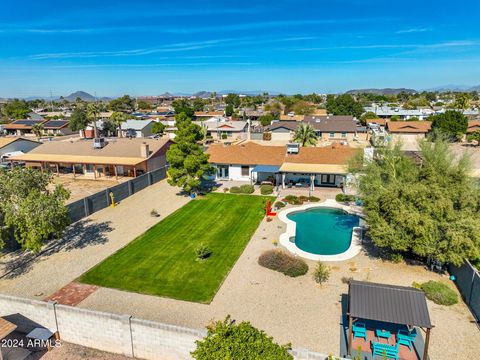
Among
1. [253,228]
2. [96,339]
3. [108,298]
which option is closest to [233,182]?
[253,228]

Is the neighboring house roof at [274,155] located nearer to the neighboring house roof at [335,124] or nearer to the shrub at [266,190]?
the shrub at [266,190]

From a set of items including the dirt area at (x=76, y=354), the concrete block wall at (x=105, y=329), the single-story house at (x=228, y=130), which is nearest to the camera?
the concrete block wall at (x=105, y=329)

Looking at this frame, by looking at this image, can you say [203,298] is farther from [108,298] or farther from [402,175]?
[402,175]

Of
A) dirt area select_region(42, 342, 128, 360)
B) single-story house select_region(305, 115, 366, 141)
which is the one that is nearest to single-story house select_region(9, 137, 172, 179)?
dirt area select_region(42, 342, 128, 360)

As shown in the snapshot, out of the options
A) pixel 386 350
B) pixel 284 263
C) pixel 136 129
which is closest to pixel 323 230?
pixel 284 263

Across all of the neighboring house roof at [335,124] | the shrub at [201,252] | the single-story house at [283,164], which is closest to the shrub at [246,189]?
the single-story house at [283,164]

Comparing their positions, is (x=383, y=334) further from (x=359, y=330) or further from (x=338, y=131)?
(x=338, y=131)

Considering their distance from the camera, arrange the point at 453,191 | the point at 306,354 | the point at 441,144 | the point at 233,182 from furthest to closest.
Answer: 1. the point at 233,182
2. the point at 441,144
3. the point at 453,191
4. the point at 306,354
